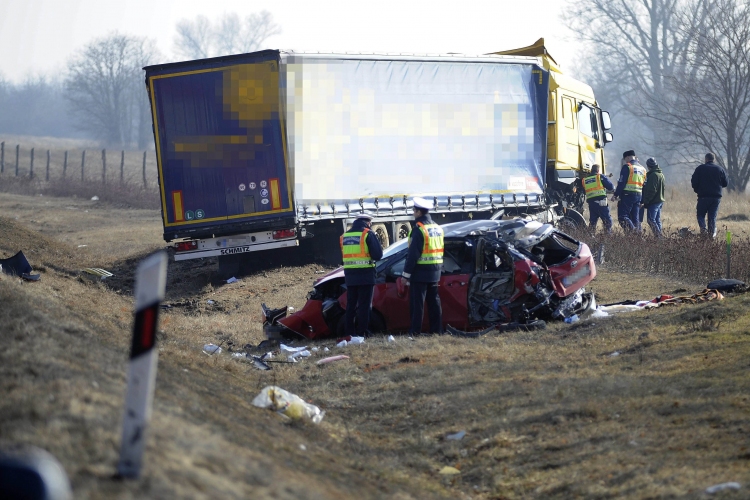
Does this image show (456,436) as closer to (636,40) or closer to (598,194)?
(598,194)

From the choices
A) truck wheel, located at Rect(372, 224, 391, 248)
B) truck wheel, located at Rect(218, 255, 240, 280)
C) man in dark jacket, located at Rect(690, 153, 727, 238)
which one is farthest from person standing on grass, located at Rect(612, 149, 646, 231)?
truck wheel, located at Rect(218, 255, 240, 280)

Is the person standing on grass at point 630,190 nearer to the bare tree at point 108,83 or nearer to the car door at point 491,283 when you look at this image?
the car door at point 491,283

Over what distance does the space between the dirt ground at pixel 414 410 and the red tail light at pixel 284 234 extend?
4.44 m

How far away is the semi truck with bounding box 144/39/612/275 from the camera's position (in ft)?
50.8

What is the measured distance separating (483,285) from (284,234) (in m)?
6.19

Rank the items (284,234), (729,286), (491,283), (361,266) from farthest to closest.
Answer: (284,234) < (729,286) < (361,266) < (491,283)

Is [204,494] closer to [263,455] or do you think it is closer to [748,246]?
[263,455]

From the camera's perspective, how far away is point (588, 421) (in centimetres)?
647

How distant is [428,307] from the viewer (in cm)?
1077

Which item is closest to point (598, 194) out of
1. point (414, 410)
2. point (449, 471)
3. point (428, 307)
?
point (428, 307)

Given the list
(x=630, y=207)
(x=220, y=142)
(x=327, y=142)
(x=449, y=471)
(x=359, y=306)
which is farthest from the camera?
(x=630, y=207)

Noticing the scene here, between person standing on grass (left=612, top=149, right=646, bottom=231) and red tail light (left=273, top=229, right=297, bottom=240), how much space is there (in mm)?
6738

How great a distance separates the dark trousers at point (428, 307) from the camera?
10594mm

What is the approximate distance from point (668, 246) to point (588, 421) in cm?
914
